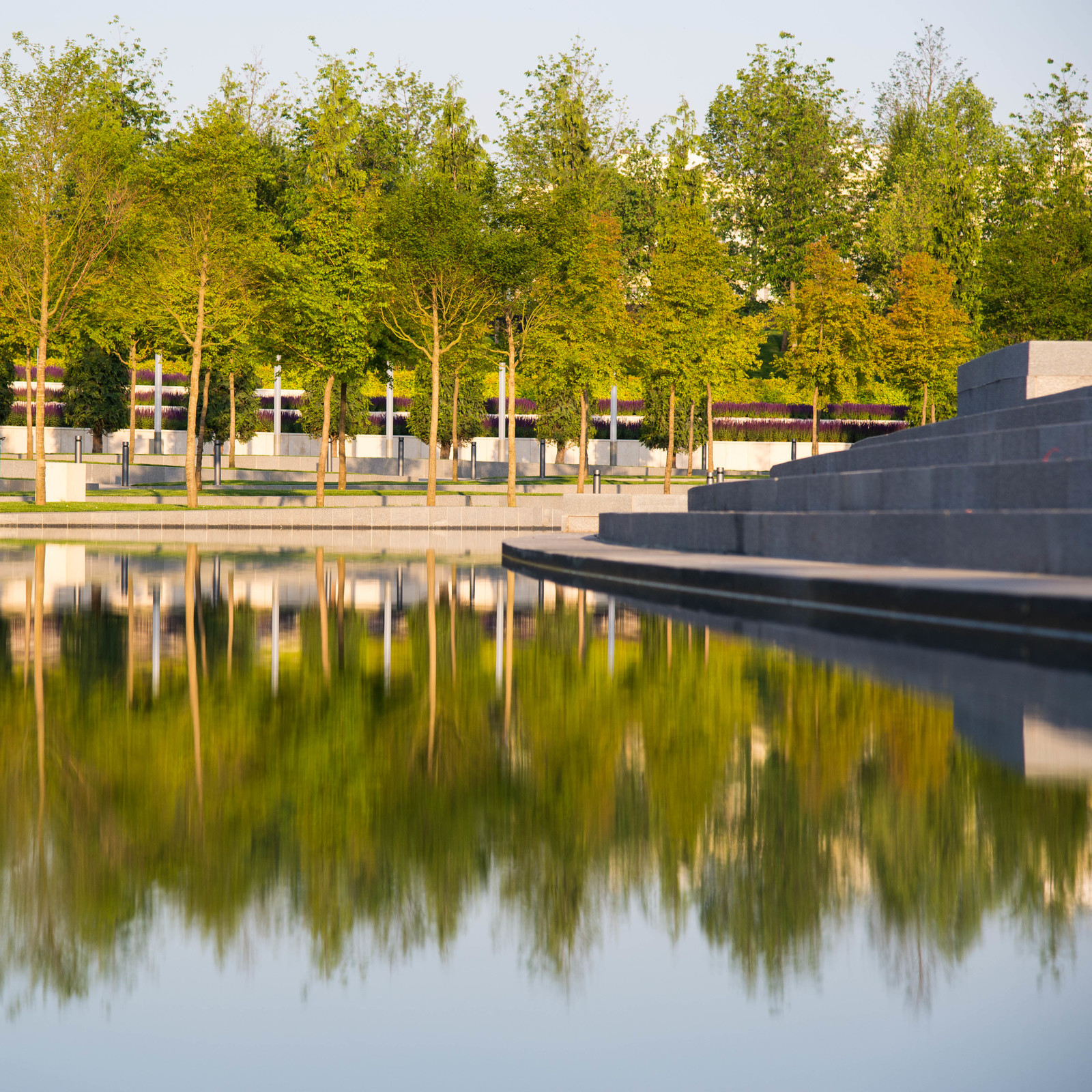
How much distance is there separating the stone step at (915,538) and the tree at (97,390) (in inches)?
1636

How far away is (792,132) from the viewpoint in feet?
240

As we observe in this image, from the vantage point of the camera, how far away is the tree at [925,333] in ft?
185

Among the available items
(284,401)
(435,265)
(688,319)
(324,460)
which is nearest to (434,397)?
(324,460)

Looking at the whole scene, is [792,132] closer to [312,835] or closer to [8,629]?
[8,629]

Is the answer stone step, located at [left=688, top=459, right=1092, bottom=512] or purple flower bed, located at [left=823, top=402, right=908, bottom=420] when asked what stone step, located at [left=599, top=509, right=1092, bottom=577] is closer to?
stone step, located at [left=688, top=459, right=1092, bottom=512]

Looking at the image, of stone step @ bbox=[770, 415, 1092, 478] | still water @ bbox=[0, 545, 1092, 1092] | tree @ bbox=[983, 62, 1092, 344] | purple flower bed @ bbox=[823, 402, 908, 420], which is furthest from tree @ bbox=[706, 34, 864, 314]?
still water @ bbox=[0, 545, 1092, 1092]

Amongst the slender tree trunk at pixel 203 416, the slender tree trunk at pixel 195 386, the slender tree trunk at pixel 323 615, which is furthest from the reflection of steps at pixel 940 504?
the slender tree trunk at pixel 203 416

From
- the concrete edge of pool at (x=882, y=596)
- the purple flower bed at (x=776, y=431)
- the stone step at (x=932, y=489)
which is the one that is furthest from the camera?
the purple flower bed at (x=776, y=431)

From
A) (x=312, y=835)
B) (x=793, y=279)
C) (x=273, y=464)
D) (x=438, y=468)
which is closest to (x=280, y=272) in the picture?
(x=438, y=468)

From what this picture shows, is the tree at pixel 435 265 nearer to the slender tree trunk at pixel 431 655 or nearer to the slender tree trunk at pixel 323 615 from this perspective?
the slender tree trunk at pixel 323 615

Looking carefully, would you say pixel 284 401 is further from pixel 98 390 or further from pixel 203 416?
pixel 203 416

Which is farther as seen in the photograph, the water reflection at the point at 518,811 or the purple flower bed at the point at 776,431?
the purple flower bed at the point at 776,431

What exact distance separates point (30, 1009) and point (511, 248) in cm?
3547

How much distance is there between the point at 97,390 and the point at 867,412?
122 ft
